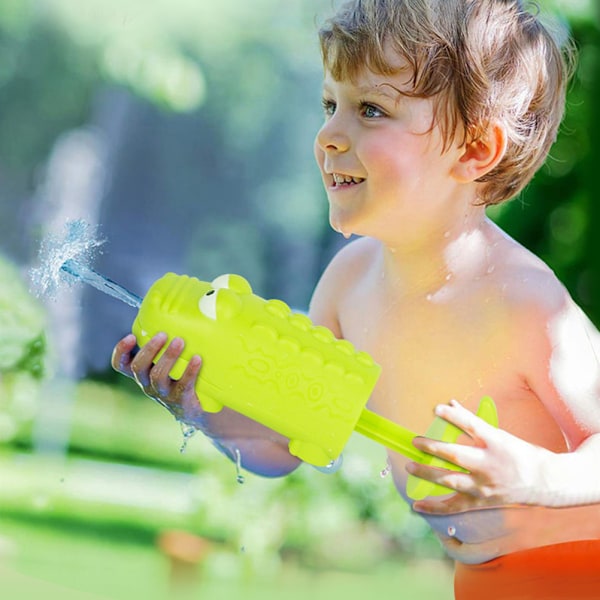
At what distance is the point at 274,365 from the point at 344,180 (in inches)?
10.1

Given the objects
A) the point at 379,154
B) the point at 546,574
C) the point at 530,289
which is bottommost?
the point at 546,574

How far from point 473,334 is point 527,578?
236 millimetres

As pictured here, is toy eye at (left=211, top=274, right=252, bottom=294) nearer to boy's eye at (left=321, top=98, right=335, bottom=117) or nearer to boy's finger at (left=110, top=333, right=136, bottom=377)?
boy's finger at (left=110, top=333, right=136, bottom=377)

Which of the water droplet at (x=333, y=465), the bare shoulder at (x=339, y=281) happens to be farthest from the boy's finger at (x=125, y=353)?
the bare shoulder at (x=339, y=281)

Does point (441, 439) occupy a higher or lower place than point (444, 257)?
lower

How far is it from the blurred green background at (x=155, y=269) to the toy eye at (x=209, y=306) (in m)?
0.31

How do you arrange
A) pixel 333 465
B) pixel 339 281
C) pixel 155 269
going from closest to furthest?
1. pixel 333 465
2. pixel 339 281
3. pixel 155 269

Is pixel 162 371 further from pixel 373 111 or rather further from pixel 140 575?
pixel 140 575

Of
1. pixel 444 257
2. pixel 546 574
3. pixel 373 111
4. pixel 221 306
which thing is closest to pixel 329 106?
pixel 373 111

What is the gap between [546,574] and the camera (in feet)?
3.20

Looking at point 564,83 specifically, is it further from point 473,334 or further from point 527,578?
point 527,578

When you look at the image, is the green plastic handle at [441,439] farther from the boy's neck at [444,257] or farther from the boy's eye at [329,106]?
the boy's eye at [329,106]

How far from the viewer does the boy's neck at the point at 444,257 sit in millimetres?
1015

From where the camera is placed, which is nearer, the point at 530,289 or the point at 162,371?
the point at 162,371
